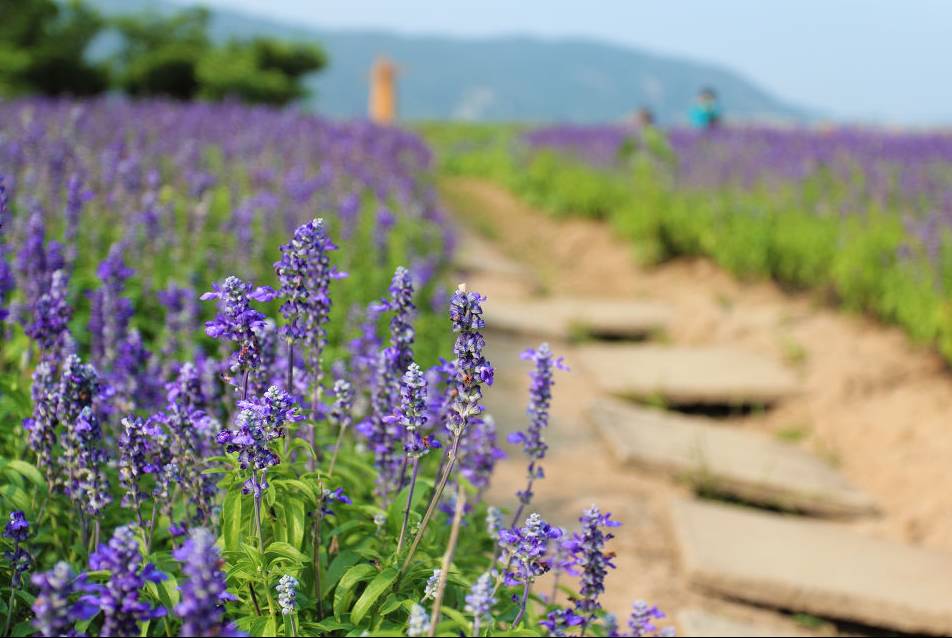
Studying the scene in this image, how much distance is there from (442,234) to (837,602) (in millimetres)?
5464

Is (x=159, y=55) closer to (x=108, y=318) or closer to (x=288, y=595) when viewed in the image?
(x=108, y=318)

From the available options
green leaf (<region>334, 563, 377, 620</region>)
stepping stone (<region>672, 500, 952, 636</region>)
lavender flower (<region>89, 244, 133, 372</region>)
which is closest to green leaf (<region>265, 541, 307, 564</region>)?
green leaf (<region>334, 563, 377, 620</region>)

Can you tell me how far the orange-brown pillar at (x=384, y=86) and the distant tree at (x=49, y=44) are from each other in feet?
44.3

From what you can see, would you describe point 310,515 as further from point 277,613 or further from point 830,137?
point 830,137

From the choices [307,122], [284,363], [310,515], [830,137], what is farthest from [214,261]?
[830,137]

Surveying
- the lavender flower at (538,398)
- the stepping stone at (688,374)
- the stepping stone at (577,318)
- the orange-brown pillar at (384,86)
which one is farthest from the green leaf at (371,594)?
the orange-brown pillar at (384,86)

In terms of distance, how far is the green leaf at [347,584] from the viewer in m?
2.21

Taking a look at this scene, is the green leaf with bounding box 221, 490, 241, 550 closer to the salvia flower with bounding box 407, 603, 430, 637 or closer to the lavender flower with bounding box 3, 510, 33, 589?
the lavender flower with bounding box 3, 510, 33, 589

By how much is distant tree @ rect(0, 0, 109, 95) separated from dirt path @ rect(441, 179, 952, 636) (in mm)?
9930

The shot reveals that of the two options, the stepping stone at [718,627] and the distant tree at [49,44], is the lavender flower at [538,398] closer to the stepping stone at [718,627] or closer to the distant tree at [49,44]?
the stepping stone at [718,627]

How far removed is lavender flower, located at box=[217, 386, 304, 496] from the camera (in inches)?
76.8

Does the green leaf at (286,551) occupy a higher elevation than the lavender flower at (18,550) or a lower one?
higher

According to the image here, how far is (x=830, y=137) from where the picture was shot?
16.1 m

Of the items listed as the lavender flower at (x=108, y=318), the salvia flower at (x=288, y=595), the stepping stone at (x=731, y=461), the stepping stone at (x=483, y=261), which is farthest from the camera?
the stepping stone at (x=483, y=261)
